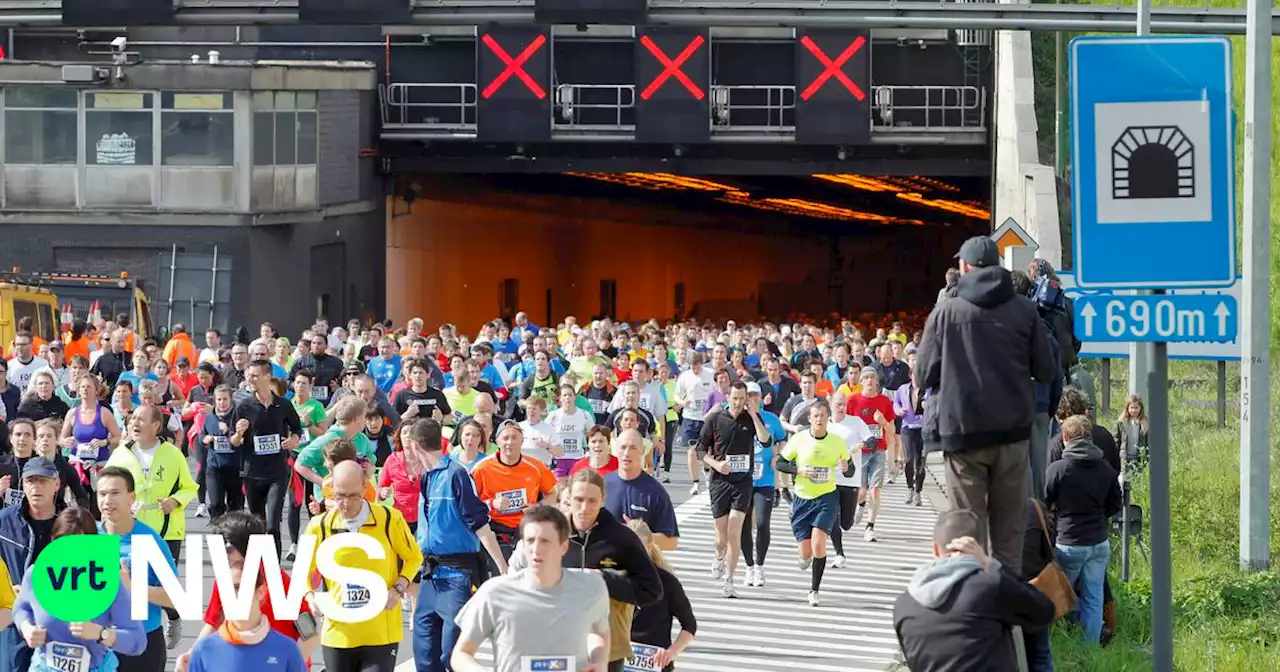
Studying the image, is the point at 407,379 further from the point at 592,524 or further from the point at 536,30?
the point at 536,30

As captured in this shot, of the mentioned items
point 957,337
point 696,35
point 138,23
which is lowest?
point 957,337

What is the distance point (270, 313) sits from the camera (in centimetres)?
4972

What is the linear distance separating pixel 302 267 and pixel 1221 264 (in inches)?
1771

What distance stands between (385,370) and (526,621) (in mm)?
18467

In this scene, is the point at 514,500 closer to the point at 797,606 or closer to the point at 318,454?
the point at 318,454

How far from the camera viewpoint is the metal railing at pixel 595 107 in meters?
50.9

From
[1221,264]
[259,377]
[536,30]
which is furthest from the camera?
[536,30]

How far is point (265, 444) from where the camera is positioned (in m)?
19.4

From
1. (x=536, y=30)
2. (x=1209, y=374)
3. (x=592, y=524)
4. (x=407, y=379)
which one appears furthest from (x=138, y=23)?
(x=536, y=30)

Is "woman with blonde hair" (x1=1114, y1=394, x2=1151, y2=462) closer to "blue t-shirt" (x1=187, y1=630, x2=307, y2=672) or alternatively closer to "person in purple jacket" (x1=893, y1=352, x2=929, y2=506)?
"person in purple jacket" (x1=893, y1=352, x2=929, y2=506)

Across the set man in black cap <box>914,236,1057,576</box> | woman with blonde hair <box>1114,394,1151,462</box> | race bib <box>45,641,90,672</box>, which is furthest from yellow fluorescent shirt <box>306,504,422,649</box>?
woman with blonde hair <box>1114,394,1151,462</box>

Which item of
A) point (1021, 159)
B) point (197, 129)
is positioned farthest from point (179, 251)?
point (1021, 159)

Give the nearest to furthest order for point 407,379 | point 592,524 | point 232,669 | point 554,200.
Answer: point 232,669 → point 592,524 → point 407,379 → point 554,200

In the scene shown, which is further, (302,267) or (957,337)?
(302,267)
